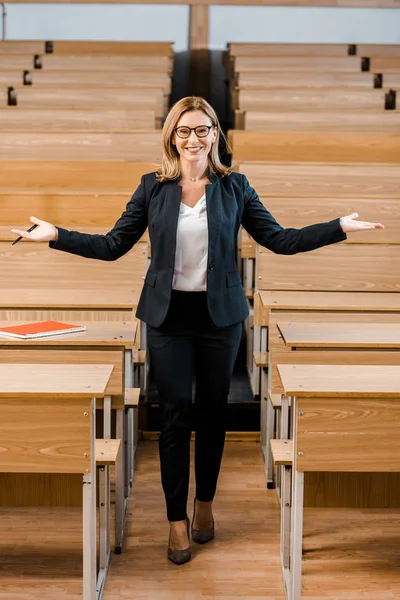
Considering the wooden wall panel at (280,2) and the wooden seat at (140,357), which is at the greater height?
the wooden wall panel at (280,2)

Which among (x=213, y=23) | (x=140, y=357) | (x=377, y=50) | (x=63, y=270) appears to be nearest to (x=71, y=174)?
(x=63, y=270)

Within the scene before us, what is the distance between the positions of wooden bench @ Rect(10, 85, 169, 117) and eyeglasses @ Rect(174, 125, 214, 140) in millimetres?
1644

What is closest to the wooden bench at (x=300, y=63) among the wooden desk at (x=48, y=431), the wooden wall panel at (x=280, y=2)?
the wooden wall panel at (x=280, y=2)

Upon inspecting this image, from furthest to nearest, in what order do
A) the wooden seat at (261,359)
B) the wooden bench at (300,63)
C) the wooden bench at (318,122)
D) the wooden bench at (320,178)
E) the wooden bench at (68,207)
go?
the wooden bench at (300,63) < the wooden bench at (318,122) < the wooden bench at (320,178) < the wooden bench at (68,207) < the wooden seat at (261,359)

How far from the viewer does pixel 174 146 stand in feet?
4.05

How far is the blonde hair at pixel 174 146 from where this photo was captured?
1.20 metres

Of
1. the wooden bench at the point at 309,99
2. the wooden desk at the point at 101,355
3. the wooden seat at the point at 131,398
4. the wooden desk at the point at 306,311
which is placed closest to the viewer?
the wooden desk at the point at 101,355

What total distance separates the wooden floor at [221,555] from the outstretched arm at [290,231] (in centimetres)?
46

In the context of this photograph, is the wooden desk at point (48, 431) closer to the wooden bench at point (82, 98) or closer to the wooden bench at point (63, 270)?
the wooden bench at point (63, 270)

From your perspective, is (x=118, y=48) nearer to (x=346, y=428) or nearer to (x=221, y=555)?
(x=221, y=555)

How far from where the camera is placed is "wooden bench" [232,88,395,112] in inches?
110

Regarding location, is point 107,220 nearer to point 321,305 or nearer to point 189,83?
point 321,305

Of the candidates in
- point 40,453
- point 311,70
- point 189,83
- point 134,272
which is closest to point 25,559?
point 40,453

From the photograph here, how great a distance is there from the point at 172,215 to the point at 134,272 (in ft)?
1.70
